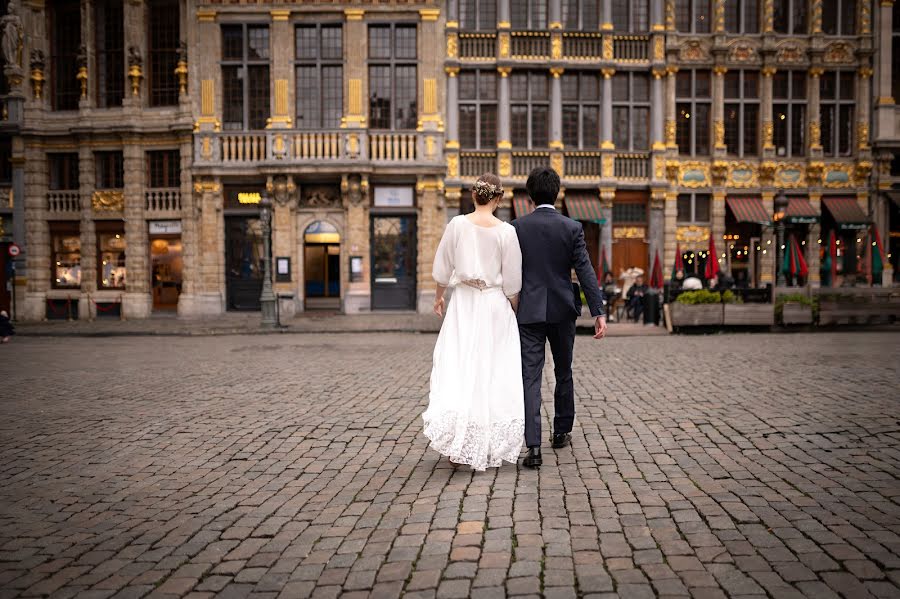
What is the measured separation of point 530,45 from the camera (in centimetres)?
Result: 2523

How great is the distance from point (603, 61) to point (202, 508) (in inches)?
954

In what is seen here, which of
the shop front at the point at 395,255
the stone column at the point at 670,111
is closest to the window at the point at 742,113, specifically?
the stone column at the point at 670,111

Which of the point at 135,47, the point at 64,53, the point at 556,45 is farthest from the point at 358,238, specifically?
the point at 64,53

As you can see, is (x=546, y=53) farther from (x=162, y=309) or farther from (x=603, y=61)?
(x=162, y=309)

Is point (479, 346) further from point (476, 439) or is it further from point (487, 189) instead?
point (487, 189)

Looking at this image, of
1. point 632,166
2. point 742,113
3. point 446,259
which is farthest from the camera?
point 742,113

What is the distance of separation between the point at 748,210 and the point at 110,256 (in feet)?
78.7

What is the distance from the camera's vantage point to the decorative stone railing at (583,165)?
83.7 feet

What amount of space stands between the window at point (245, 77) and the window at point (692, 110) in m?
15.4

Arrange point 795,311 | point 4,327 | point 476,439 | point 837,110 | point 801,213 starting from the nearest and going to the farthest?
point 476,439 < point 795,311 < point 4,327 < point 801,213 < point 837,110

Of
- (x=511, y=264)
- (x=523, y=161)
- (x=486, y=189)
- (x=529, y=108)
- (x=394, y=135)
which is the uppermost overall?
(x=529, y=108)

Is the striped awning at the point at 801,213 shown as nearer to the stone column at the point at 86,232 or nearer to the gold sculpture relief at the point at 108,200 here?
the gold sculpture relief at the point at 108,200

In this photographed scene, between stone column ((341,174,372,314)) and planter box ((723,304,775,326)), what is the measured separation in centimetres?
1251

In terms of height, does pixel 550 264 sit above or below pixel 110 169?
below
